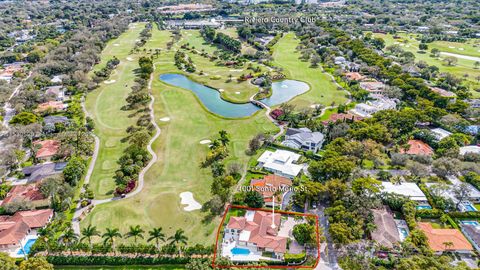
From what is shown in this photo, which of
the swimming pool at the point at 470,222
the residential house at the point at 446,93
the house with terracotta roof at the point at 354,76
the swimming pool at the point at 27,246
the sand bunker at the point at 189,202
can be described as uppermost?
the house with terracotta roof at the point at 354,76

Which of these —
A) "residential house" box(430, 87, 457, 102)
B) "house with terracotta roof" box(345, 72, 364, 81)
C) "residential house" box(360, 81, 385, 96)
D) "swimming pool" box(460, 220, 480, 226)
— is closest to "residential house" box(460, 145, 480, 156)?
"swimming pool" box(460, 220, 480, 226)

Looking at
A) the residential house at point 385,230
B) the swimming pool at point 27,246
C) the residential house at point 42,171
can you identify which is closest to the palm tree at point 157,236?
the swimming pool at point 27,246

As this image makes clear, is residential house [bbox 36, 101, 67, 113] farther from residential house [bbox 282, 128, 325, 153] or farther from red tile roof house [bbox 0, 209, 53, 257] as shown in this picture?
residential house [bbox 282, 128, 325, 153]

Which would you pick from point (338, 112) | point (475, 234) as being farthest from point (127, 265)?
point (338, 112)

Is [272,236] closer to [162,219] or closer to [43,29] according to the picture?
[162,219]

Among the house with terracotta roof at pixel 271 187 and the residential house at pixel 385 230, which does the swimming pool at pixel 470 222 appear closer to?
the residential house at pixel 385 230

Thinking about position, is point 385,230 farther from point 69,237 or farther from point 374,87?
point 374,87
